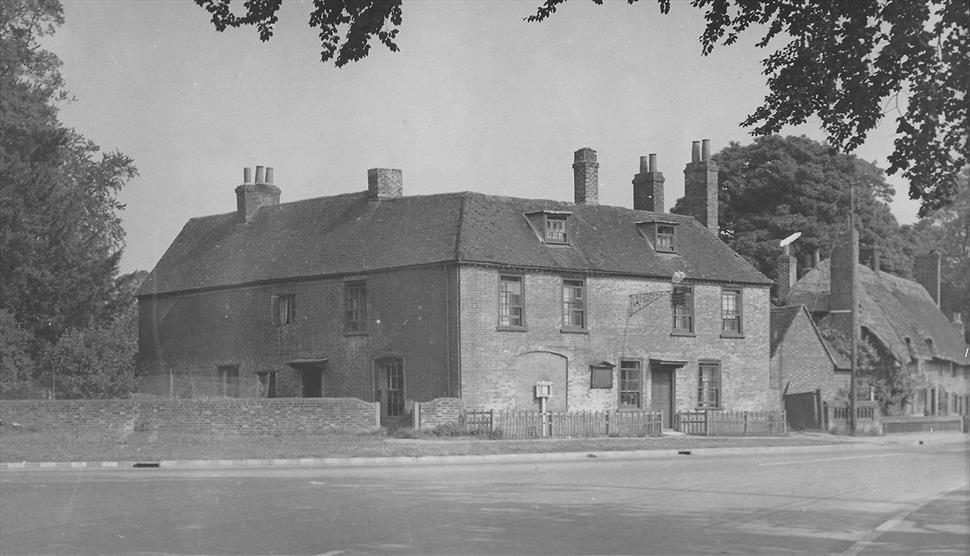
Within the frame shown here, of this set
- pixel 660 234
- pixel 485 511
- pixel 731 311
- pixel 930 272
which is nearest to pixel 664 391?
pixel 731 311

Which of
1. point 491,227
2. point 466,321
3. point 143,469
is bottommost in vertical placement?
point 143,469

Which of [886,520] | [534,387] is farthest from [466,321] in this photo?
[886,520]

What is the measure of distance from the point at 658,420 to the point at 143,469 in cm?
2159

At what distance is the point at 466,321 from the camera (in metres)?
38.8

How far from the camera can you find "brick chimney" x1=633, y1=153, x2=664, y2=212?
48.8 m

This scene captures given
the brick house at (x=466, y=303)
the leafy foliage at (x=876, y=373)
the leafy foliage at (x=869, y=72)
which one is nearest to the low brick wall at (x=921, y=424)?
the leafy foliage at (x=876, y=373)

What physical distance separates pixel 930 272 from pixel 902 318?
7084 mm

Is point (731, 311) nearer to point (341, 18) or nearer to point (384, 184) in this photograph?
point (384, 184)

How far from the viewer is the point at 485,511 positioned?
48.3 ft

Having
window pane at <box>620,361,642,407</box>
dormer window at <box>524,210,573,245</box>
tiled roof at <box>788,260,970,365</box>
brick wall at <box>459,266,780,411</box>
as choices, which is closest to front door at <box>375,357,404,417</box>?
brick wall at <box>459,266,780,411</box>

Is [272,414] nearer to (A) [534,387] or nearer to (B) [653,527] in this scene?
(A) [534,387]

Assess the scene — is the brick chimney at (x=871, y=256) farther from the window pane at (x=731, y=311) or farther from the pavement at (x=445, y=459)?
the pavement at (x=445, y=459)

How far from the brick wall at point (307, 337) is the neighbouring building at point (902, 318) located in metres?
19.6

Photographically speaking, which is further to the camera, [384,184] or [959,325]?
[959,325]
